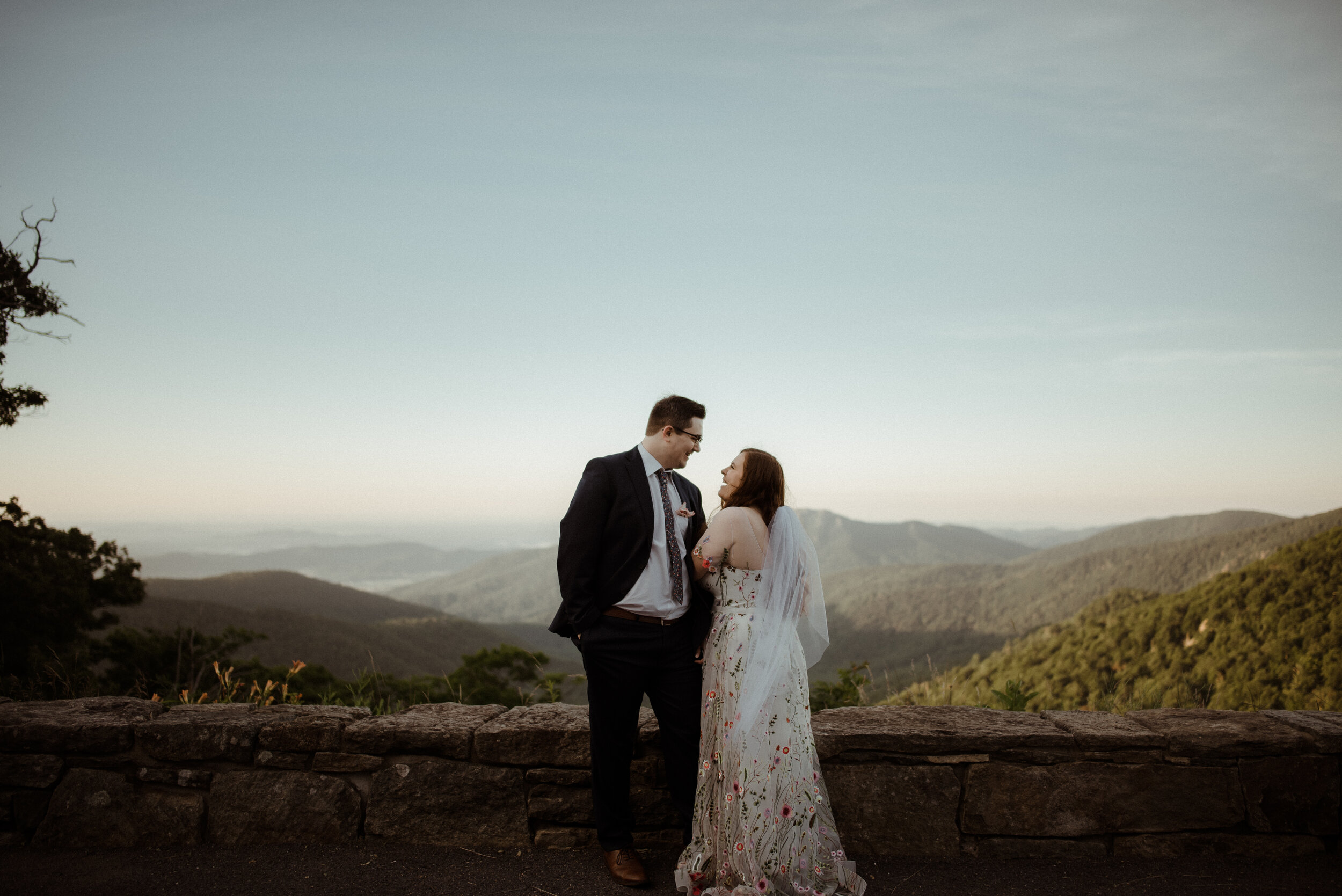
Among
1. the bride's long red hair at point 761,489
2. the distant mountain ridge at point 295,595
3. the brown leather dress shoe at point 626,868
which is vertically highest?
the bride's long red hair at point 761,489

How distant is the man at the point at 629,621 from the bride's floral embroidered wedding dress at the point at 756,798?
0.16m

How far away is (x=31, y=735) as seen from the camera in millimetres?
3553

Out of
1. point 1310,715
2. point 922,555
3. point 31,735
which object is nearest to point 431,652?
point 31,735

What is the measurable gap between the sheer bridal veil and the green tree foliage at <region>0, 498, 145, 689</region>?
385 inches

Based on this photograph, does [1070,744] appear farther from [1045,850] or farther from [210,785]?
[210,785]

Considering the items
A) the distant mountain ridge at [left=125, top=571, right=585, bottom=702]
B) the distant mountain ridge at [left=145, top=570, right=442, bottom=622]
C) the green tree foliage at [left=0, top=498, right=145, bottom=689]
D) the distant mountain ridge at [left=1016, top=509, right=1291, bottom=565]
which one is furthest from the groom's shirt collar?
the distant mountain ridge at [left=145, top=570, right=442, bottom=622]

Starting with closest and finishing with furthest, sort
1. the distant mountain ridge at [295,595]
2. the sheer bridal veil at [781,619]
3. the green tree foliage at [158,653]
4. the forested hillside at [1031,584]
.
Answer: the sheer bridal veil at [781,619], the green tree foliage at [158,653], the forested hillside at [1031,584], the distant mountain ridge at [295,595]

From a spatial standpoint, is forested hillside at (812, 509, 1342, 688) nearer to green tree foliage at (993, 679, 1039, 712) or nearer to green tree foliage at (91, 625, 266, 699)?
green tree foliage at (993, 679, 1039, 712)

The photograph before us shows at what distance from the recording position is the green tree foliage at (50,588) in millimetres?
9312

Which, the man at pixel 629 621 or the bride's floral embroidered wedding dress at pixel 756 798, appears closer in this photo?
the bride's floral embroidered wedding dress at pixel 756 798

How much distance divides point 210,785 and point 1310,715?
578 cm

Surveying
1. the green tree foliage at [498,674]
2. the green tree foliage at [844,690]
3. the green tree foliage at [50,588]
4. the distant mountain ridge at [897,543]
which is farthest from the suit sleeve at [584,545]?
the distant mountain ridge at [897,543]

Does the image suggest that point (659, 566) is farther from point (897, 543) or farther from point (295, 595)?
point (897, 543)

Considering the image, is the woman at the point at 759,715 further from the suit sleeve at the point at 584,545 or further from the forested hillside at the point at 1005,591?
the forested hillside at the point at 1005,591
